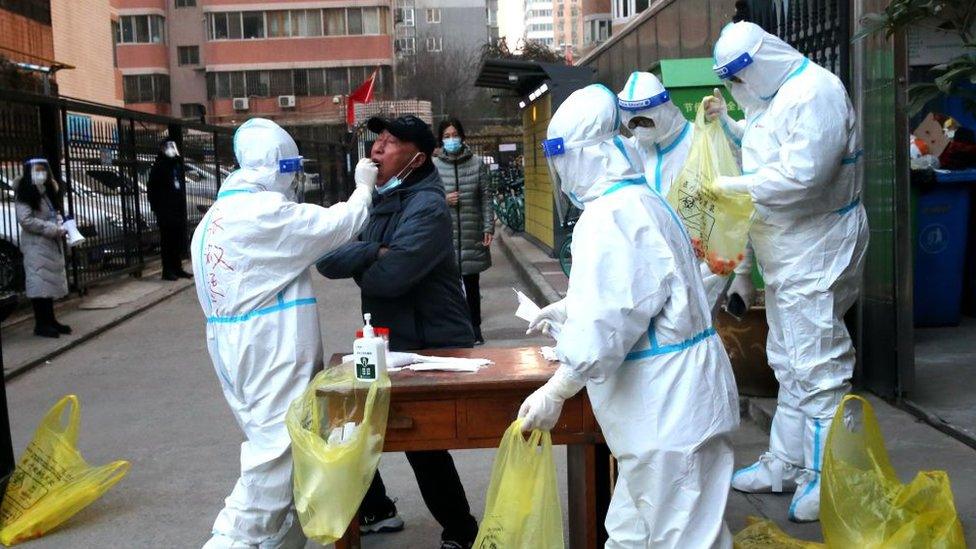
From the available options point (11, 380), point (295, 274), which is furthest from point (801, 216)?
point (11, 380)

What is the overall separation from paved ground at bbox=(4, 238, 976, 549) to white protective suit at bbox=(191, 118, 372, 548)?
0.86 metres

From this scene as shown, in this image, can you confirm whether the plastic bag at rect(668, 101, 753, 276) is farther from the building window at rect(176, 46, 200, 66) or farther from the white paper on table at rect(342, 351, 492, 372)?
the building window at rect(176, 46, 200, 66)

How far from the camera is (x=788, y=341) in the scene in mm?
4926

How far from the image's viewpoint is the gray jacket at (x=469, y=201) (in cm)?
987

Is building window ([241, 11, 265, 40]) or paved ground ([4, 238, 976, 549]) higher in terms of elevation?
building window ([241, 11, 265, 40])

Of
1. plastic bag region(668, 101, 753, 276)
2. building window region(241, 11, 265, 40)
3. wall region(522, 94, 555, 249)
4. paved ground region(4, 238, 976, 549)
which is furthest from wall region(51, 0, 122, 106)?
plastic bag region(668, 101, 753, 276)

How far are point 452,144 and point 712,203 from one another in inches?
188

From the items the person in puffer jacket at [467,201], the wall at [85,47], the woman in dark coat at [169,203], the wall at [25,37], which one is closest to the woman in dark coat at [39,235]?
the person in puffer jacket at [467,201]

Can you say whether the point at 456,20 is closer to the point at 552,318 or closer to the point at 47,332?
the point at 47,332

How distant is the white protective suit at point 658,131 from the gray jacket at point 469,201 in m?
3.95

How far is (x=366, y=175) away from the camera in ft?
15.2

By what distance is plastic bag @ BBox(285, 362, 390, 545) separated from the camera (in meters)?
3.94

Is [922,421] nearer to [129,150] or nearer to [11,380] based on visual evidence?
[11,380]

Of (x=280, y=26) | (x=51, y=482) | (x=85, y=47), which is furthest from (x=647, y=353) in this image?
(x=280, y=26)
